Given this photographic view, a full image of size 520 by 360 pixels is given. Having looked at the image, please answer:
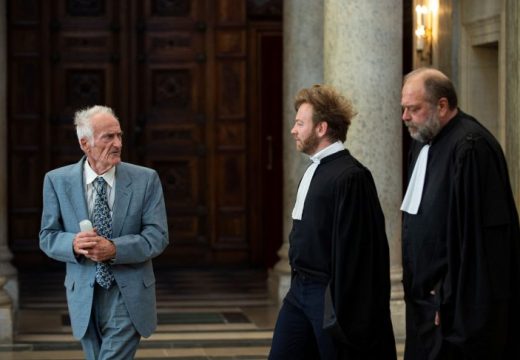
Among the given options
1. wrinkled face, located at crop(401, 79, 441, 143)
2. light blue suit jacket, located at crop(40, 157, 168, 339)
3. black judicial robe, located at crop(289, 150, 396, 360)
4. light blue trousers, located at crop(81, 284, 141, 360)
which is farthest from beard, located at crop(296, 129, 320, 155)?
light blue trousers, located at crop(81, 284, 141, 360)

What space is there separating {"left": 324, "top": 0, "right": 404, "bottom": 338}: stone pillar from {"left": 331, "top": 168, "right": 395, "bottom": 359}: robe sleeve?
4.16 meters

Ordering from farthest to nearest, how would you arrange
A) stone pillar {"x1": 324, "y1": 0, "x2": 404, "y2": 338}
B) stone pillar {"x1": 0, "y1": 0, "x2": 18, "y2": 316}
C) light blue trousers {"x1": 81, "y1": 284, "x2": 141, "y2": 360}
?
stone pillar {"x1": 0, "y1": 0, "x2": 18, "y2": 316}
stone pillar {"x1": 324, "y1": 0, "x2": 404, "y2": 338}
light blue trousers {"x1": 81, "y1": 284, "x2": 141, "y2": 360}

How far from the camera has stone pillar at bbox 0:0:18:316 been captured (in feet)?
38.6

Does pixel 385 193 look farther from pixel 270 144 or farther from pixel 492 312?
pixel 270 144

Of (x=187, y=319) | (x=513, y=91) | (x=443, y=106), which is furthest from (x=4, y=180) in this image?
(x=443, y=106)

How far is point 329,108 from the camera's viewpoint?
6414 mm

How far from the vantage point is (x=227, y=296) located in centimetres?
1418

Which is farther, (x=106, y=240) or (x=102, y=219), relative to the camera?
(x=102, y=219)

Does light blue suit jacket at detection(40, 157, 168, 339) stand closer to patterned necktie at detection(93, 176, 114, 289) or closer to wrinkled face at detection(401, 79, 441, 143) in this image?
patterned necktie at detection(93, 176, 114, 289)

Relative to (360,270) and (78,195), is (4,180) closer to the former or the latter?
(78,195)

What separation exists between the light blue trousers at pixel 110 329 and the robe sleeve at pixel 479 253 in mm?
1455

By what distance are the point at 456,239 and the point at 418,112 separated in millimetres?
611

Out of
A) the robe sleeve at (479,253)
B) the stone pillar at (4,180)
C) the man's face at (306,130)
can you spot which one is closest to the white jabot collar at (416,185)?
the robe sleeve at (479,253)

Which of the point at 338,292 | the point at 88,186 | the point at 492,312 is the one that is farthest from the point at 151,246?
the point at 492,312
